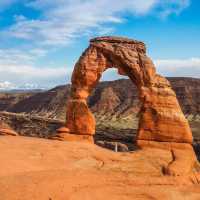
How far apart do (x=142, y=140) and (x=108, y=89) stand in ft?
322

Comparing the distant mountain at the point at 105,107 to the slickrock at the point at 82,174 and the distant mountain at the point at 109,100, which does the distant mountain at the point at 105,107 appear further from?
the slickrock at the point at 82,174

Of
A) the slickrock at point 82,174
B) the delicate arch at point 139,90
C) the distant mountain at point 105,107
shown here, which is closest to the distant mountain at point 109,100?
the distant mountain at point 105,107

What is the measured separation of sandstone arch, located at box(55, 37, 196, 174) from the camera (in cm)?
2341

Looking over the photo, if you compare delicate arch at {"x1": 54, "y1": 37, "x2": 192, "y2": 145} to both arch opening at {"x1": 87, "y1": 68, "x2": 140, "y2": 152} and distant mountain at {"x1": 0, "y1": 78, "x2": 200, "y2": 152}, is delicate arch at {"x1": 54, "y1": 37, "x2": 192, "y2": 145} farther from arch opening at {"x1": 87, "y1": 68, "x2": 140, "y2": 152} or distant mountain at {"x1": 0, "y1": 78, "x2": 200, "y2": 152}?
arch opening at {"x1": 87, "y1": 68, "x2": 140, "y2": 152}

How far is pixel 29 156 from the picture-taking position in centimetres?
1908

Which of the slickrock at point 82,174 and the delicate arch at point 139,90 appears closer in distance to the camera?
the slickrock at point 82,174

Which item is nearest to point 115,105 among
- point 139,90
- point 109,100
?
point 109,100

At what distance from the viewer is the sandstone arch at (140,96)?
23406 mm

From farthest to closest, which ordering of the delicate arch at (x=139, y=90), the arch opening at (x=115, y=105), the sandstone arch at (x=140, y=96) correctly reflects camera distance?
the arch opening at (x=115, y=105) → the delicate arch at (x=139, y=90) → the sandstone arch at (x=140, y=96)

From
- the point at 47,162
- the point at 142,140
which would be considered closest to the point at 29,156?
the point at 47,162

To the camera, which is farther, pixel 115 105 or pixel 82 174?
pixel 115 105

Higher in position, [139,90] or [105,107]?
[139,90]

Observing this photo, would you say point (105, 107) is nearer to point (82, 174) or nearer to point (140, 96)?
point (140, 96)

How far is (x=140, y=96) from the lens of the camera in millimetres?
24703
